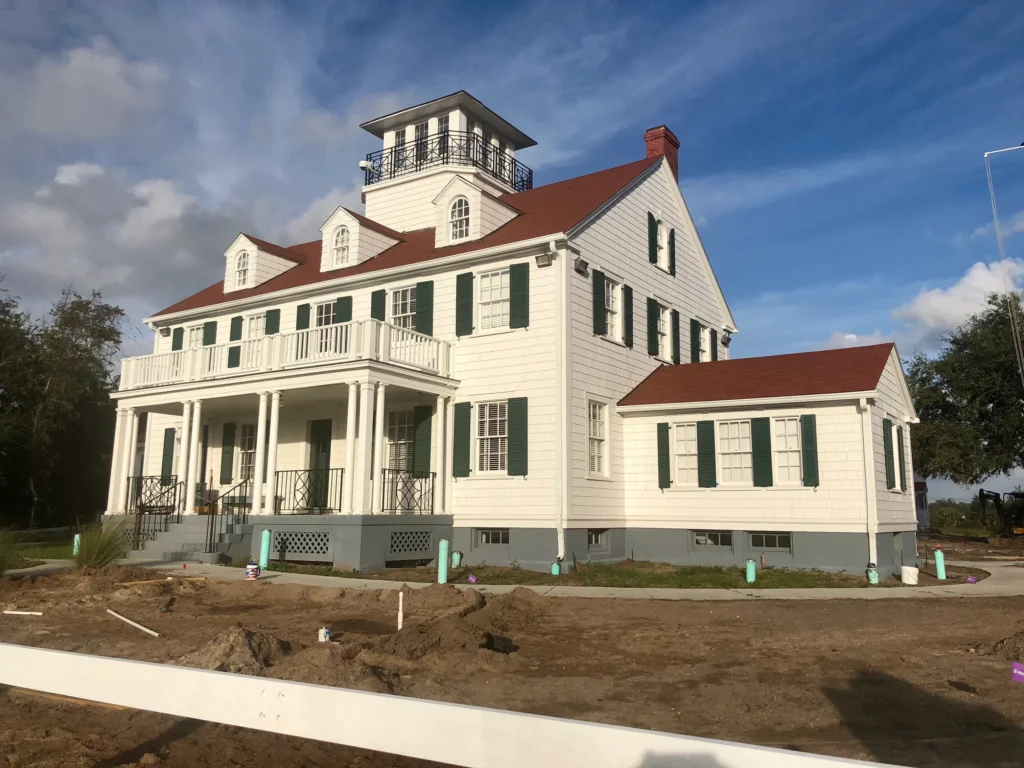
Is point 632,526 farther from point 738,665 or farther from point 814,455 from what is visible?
point 738,665

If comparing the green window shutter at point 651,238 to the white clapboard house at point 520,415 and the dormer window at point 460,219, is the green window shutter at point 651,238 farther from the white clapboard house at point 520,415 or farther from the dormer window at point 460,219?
the dormer window at point 460,219

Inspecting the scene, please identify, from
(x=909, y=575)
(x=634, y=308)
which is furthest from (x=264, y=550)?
(x=909, y=575)

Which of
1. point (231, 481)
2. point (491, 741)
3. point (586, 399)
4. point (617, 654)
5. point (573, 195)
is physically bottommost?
point (617, 654)

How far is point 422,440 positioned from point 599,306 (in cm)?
519

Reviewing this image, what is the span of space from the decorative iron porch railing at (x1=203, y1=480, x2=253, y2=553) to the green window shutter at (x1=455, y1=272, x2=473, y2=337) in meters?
6.58

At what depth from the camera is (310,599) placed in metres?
12.5

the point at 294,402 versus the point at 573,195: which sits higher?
the point at 573,195

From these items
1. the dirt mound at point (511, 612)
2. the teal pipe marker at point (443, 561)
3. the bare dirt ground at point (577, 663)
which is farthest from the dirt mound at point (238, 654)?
the teal pipe marker at point (443, 561)

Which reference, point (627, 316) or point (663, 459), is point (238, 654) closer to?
point (663, 459)

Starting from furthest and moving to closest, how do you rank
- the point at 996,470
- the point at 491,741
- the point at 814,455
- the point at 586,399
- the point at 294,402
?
1. the point at 996,470
2. the point at 294,402
3. the point at 586,399
4. the point at 814,455
5. the point at 491,741

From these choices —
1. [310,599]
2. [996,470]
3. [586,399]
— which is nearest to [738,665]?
[310,599]

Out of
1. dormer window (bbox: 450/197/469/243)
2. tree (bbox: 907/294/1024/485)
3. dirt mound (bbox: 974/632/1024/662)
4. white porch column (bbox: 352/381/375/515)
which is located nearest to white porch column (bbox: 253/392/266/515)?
white porch column (bbox: 352/381/375/515)

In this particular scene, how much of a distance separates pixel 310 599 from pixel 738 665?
277 inches

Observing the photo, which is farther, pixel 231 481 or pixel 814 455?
pixel 231 481
